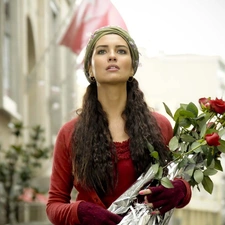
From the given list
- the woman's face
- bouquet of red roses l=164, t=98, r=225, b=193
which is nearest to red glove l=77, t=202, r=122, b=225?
bouquet of red roses l=164, t=98, r=225, b=193

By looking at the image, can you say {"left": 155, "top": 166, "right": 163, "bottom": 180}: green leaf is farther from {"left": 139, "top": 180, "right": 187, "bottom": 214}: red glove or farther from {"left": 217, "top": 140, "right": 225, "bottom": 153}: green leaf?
{"left": 217, "top": 140, "right": 225, "bottom": 153}: green leaf

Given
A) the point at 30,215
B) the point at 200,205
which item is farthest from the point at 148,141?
the point at 200,205

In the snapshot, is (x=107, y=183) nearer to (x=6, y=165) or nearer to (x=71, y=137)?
(x=71, y=137)

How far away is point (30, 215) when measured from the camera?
2531 cm

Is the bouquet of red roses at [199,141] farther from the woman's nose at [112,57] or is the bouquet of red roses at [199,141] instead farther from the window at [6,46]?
the window at [6,46]

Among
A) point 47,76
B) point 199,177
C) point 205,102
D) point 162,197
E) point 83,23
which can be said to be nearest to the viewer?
point 162,197

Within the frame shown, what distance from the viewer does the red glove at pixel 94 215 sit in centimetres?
451

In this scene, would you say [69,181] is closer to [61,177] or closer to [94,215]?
[61,177]

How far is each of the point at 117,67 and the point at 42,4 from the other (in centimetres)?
2384

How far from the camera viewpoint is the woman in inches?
181

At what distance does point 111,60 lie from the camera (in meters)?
4.77

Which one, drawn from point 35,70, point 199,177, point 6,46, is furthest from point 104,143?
point 35,70

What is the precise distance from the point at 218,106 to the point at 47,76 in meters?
24.6

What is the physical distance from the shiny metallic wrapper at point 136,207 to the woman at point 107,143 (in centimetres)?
4
